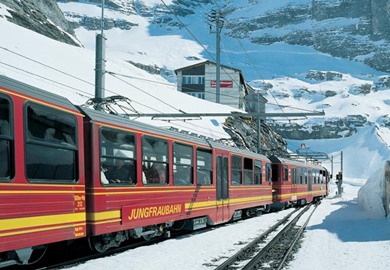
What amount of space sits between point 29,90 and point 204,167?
7.64 metres

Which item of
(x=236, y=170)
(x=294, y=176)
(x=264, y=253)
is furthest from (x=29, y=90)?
(x=294, y=176)

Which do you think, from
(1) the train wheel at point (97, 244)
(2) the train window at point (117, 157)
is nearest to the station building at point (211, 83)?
(2) the train window at point (117, 157)

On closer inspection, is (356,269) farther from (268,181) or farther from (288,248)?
(268,181)

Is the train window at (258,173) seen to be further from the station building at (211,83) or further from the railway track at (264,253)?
the station building at (211,83)

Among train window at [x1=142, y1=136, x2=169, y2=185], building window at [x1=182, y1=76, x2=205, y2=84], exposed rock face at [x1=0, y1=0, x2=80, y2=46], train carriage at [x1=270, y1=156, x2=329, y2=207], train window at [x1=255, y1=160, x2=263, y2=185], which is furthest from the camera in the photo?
building window at [x1=182, y1=76, x2=205, y2=84]

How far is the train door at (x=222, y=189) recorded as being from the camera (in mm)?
16219

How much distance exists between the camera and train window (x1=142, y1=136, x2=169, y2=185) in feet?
37.1

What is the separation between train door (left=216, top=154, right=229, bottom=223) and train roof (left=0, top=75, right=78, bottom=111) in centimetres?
773

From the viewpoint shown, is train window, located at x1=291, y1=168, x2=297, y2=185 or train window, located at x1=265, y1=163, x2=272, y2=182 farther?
train window, located at x1=291, y1=168, x2=297, y2=185

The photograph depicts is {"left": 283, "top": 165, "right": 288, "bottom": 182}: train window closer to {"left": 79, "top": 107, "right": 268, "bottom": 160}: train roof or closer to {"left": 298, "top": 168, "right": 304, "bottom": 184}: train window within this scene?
{"left": 298, "top": 168, "right": 304, "bottom": 184}: train window

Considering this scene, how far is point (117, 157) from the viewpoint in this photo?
10281 mm

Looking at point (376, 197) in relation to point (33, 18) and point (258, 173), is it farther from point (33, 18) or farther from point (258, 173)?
point (33, 18)

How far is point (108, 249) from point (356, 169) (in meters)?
105

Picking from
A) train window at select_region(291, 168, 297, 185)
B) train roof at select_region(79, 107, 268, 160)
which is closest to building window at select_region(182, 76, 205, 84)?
train window at select_region(291, 168, 297, 185)
